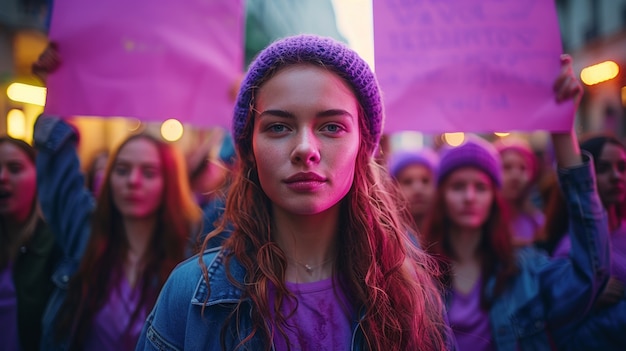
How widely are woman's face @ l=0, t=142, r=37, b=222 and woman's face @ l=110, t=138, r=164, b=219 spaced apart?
49 cm

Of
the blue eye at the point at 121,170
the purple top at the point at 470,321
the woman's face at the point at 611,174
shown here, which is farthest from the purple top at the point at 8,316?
the woman's face at the point at 611,174

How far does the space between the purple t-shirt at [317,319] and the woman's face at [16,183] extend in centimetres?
194

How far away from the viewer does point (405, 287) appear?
162cm

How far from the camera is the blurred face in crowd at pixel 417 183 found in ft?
12.7

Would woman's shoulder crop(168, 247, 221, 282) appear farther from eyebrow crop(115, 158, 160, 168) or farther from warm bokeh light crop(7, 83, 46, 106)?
warm bokeh light crop(7, 83, 46, 106)

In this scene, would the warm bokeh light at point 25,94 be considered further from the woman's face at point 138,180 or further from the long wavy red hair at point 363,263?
the long wavy red hair at point 363,263

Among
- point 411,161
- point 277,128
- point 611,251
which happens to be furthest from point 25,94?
point 611,251

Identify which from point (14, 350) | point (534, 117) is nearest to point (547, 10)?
point (534, 117)

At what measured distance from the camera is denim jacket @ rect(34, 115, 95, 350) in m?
2.44

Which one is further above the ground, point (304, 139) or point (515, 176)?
point (515, 176)

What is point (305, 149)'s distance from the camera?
1.42 meters

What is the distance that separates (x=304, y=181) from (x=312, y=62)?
420 millimetres

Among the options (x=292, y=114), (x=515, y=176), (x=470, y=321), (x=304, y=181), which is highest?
(x=515, y=176)

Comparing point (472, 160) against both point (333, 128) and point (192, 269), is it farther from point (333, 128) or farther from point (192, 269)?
point (192, 269)
